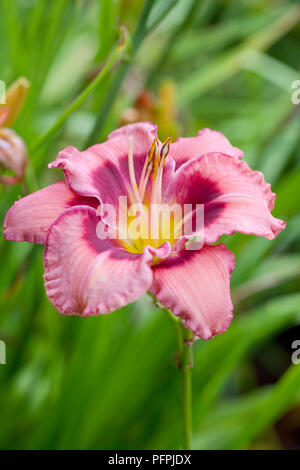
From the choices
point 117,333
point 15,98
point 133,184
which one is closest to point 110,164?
point 133,184

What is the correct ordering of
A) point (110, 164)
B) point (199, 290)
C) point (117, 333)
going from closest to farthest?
point (199, 290) → point (110, 164) → point (117, 333)

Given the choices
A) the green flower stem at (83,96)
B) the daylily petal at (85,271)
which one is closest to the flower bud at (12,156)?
the green flower stem at (83,96)

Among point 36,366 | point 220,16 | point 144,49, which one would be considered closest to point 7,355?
point 36,366

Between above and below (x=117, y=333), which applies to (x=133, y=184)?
above

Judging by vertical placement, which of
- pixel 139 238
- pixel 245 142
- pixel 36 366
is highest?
pixel 139 238

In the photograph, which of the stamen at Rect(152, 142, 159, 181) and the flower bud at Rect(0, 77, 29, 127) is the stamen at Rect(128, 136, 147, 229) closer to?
the stamen at Rect(152, 142, 159, 181)

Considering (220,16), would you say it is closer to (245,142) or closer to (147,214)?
(245,142)

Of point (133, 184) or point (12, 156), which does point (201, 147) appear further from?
point (12, 156)
